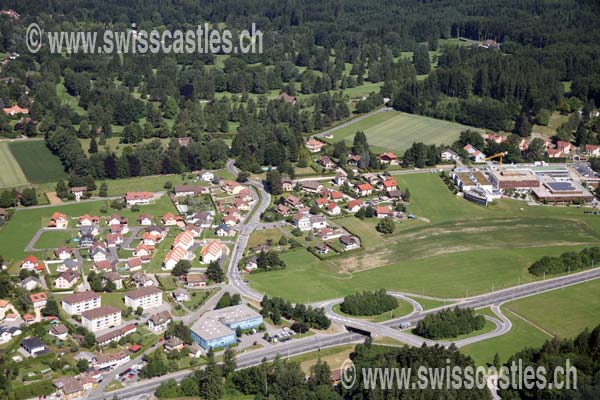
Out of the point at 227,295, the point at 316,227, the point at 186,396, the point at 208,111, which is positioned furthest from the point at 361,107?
the point at 186,396

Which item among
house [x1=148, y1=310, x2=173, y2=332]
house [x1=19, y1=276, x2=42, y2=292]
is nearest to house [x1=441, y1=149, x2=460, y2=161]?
house [x1=148, y1=310, x2=173, y2=332]

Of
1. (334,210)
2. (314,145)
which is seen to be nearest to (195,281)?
(334,210)

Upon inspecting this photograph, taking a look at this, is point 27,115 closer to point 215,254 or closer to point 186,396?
point 215,254

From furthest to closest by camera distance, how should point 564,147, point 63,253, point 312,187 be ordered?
point 564,147, point 312,187, point 63,253

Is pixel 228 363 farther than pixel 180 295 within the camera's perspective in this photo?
No

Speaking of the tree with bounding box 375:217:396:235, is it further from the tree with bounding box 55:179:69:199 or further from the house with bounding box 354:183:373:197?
the tree with bounding box 55:179:69:199

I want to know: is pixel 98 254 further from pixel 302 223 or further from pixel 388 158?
pixel 388 158
